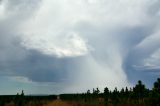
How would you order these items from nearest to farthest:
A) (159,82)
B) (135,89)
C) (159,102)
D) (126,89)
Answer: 1. (159,102)
2. (159,82)
3. (135,89)
4. (126,89)

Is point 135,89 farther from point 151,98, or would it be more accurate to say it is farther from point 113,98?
point 151,98

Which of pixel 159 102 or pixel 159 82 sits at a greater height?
pixel 159 82

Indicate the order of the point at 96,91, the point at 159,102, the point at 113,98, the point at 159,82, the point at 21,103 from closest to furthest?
1. the point at 159,102
2. the point at 159,82
3. the point at 21,103
4. the point at 113,98
5. the point at 96,91

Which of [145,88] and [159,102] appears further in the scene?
[145,88]

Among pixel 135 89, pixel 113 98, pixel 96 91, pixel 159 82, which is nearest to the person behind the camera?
pixel 159 82

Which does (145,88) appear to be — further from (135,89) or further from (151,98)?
(151,98)

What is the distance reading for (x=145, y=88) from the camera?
109 meters

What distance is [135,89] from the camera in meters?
109

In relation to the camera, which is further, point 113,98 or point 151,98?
point 113,98

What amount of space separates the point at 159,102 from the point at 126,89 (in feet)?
251

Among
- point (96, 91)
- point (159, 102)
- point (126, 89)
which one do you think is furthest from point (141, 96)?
point (96, 91)

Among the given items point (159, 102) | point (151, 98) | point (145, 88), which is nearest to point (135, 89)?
point (145, 88)

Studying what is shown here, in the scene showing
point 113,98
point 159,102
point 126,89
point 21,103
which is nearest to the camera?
point 159,102

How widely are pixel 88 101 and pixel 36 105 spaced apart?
A: 3217 cm
